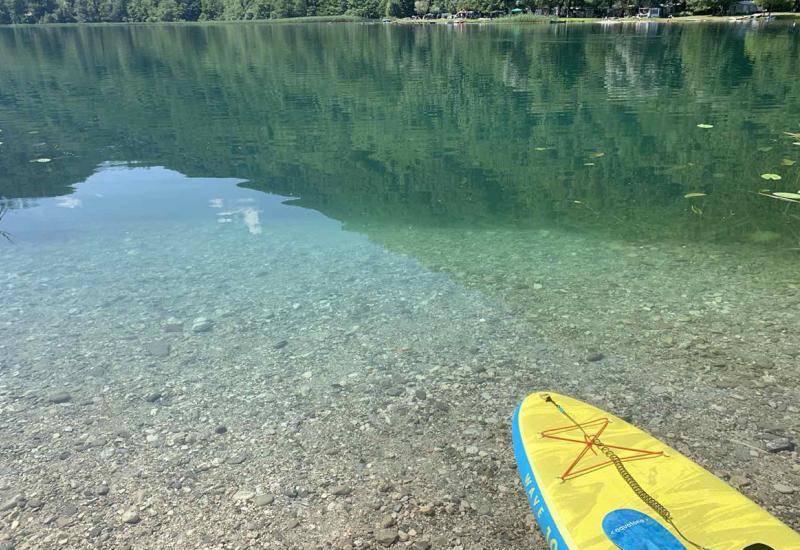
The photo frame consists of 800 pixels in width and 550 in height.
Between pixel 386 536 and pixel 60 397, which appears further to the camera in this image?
pixel 60 397

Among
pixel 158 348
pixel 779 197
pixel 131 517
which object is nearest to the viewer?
pixel 131 517

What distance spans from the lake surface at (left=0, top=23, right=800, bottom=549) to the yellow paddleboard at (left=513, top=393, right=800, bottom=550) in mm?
670

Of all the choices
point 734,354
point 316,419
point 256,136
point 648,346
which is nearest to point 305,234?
point 316,419

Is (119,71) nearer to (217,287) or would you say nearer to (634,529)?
(217,287)

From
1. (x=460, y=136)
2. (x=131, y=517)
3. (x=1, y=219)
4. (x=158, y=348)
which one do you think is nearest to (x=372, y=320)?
(x=158, y=348)

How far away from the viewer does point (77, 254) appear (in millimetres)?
12031

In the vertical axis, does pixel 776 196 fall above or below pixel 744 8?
below

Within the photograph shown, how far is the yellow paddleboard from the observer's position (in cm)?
421

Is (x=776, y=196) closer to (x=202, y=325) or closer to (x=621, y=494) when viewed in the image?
(x=621, y=494)

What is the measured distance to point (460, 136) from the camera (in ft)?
71.4

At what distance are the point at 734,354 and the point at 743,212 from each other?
664cm

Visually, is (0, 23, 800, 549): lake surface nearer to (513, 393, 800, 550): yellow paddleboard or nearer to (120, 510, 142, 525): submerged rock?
(120, 510, 142, 525): submerged rock

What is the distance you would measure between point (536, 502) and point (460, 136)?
1865cm

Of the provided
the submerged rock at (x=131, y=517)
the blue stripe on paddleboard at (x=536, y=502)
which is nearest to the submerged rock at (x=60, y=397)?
the submerged rock at (x=131, y=517)
